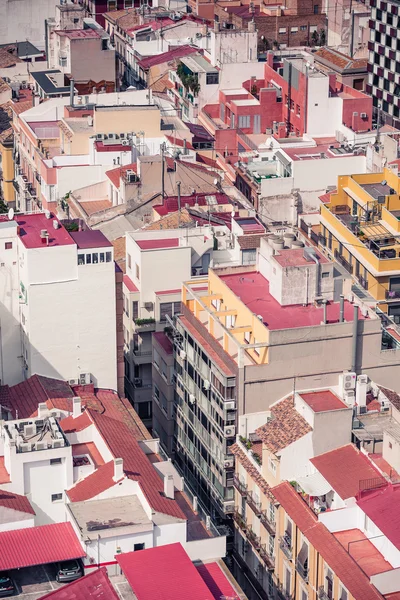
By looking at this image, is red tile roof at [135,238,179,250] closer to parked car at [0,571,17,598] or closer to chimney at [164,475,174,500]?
chimney at [164,475,174,500]

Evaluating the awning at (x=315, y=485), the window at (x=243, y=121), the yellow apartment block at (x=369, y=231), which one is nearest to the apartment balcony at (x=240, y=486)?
the awning at (x=315, y=485)

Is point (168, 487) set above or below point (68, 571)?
above

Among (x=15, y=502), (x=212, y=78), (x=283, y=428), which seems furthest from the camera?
(x=212, y=78)

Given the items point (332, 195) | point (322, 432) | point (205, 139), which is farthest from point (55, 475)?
point (205, 139)

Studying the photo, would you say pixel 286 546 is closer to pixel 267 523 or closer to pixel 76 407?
pixel 267 523

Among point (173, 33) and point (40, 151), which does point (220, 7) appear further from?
point (40, 151)

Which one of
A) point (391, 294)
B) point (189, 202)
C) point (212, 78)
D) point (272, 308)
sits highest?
point (212, 78)

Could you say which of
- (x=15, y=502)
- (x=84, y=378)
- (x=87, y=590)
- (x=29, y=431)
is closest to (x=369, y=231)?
(x=84, y=378)
